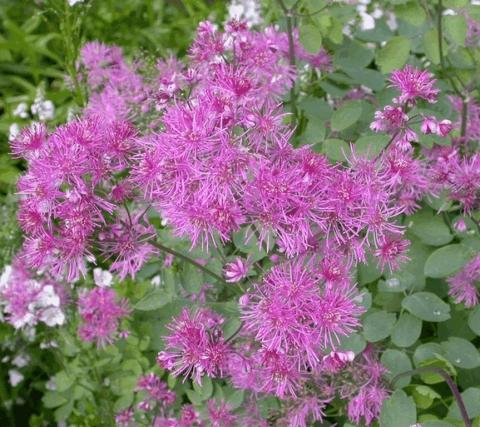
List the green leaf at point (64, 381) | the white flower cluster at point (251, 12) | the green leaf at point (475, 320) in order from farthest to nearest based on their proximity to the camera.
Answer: the white flower cluster at point (251, 12)
the green leaf at point (64, 381)
the green leaf at point (475, 320)

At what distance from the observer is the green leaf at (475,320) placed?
1.37 meters

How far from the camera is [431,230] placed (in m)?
1.47

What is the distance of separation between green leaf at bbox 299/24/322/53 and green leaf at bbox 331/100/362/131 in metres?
0.14

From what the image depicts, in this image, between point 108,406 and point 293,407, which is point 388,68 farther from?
point 108,406

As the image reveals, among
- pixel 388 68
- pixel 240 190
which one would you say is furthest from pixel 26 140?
pixel 388 68

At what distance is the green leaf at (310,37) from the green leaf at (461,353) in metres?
0.66

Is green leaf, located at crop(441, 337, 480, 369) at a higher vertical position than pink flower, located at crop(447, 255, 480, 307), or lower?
lower

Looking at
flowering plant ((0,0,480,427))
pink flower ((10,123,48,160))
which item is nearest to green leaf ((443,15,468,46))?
flowering plant ((0,0,480,427))

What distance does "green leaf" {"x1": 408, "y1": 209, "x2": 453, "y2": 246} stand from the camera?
4.79 ft

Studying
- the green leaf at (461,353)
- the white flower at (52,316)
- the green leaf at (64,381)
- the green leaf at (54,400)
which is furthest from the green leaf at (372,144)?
the green leaf at (54,400)

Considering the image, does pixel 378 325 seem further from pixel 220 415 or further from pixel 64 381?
pixel 64 381

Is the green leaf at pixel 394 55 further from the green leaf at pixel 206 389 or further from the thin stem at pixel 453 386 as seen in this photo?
the green leaf at pixel 206 389

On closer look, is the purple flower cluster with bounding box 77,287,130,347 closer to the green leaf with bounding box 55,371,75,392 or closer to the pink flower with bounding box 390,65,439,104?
the green leaf with bounding box 55,371,75,392

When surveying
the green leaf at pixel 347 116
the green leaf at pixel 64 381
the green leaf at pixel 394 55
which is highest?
the green leaf at pixel 394 55
